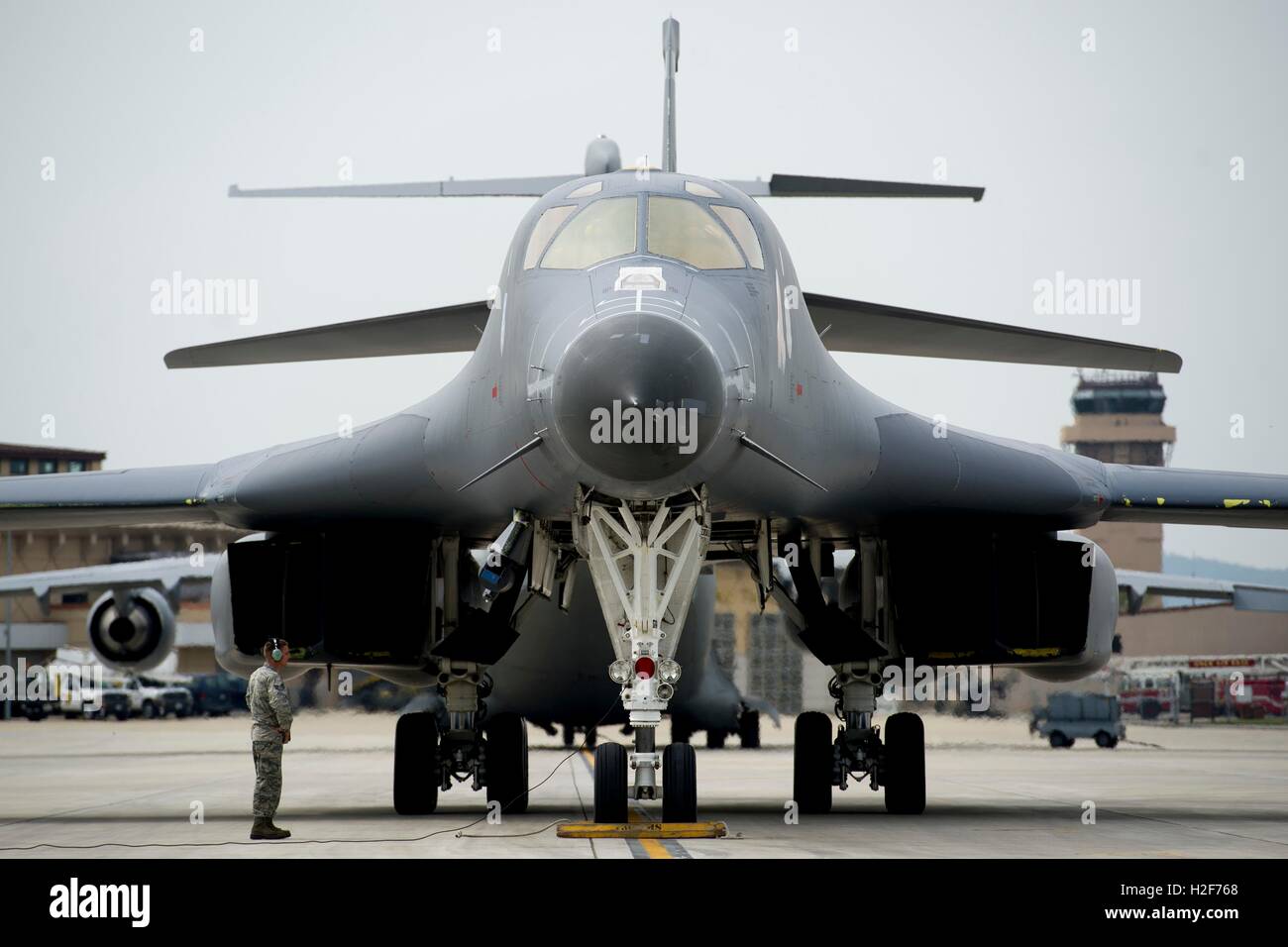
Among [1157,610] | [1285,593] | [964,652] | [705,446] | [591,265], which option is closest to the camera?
[705,446]

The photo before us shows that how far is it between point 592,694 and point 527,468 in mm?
11314

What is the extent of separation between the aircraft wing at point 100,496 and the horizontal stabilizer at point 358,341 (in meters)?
1.03

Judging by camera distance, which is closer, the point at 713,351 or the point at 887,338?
the point at 713,351

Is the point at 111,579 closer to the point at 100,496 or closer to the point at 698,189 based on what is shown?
the point at 100,496

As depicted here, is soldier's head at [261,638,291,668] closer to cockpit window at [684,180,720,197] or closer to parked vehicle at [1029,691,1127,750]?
cockpit window at [684,180,720,197]

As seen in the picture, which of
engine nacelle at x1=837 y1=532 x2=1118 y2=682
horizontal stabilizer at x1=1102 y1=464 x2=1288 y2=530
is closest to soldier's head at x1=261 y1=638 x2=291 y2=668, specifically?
engine nacelle at x1=837 y1=532 x2=1118 y2=682

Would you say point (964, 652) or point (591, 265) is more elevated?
point (591, 265)

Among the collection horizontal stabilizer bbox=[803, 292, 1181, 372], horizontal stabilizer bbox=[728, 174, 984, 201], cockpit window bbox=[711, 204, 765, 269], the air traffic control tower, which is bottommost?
horizontal stabilizer bbox=[803, 292, 1181, 372]

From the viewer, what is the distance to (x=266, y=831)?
11.0 m

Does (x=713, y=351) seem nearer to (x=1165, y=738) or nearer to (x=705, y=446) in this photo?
(x=705, y=446)

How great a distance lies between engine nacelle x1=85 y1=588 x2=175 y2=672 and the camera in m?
22.8

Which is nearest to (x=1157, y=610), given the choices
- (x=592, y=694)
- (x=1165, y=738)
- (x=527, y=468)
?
(x=1165, y=738)

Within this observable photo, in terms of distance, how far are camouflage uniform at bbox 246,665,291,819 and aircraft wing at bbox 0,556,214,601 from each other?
14864mm

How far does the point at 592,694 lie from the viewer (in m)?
21.8
